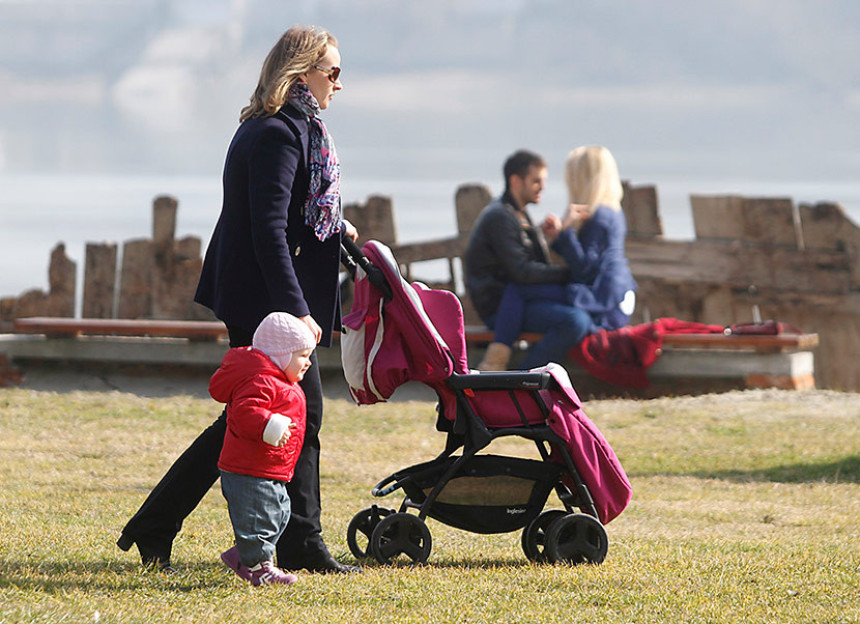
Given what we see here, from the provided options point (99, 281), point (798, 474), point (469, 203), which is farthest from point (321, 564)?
point (99, 281)

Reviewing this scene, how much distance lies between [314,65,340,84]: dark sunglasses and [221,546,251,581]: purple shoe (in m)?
1.84

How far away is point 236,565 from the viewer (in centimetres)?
482

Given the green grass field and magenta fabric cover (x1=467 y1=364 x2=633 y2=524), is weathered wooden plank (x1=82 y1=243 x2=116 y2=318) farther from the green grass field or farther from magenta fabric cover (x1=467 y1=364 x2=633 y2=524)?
magenta fabric cover (x1=467 y1=364 x2=633 y2=524)

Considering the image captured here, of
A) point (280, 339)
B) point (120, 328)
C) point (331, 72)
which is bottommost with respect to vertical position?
point (280, 339)

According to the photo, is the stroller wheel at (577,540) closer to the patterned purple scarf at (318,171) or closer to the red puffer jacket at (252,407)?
the red puffer jacket at (252,407)

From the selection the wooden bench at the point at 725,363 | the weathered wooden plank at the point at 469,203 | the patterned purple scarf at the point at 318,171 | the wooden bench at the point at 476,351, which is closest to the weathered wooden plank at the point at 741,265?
the wooden bench at the point at 476,351

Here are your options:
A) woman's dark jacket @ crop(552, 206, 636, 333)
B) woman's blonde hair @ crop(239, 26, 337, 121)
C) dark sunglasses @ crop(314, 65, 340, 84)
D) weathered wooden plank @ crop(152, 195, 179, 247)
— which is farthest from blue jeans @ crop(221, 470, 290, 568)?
weathered wooden plank @ crop(152, 195, 179, 247)

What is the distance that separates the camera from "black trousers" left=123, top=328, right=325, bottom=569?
4965mm

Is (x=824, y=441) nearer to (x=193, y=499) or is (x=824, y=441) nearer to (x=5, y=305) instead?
(x=193, y=499)

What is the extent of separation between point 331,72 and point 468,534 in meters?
2.61

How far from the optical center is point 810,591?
5.00 metres

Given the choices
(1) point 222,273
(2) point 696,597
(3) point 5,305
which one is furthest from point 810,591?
(3) point 5,305

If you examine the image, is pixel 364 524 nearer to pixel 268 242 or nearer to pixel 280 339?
pixel 280 339

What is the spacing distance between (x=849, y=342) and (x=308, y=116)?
10.3 meters
